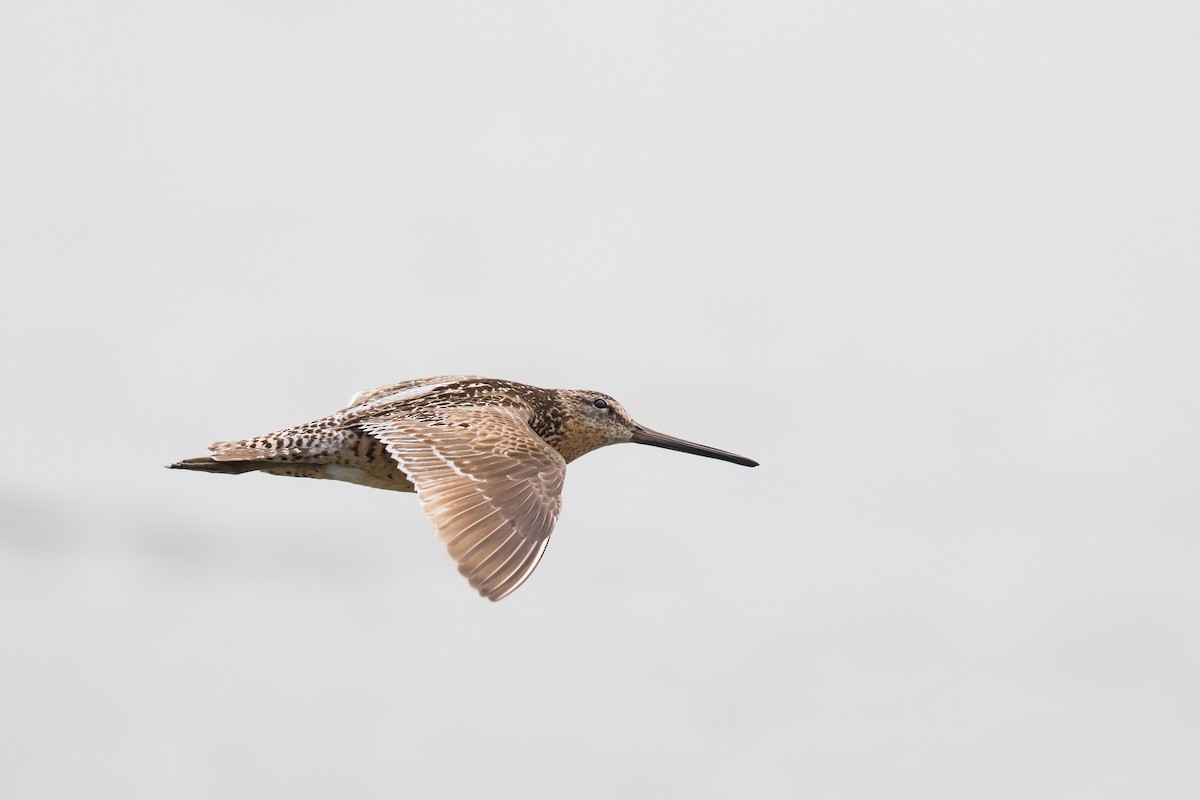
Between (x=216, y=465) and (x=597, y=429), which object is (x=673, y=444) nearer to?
(x=597, y=429)

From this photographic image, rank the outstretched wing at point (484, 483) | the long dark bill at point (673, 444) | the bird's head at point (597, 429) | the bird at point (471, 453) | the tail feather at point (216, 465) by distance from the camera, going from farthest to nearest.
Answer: the long dark bill at point (673, 444)
the bird's head at point (597, 429)
the tail feather at point (216, 465)
the bird at point (471, 453)
the outstretched wing at point (484, 483)

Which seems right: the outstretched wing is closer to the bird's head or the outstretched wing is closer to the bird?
the bird

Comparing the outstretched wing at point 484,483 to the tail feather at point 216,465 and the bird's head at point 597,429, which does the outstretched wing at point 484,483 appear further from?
the bird's head at point 597,429

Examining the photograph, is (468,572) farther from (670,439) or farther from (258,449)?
(670,439)

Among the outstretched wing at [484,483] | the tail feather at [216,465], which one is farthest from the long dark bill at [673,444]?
the tail feather at [216,465]

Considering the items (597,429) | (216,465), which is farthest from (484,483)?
(597,429)

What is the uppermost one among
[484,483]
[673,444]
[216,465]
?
[484,483]

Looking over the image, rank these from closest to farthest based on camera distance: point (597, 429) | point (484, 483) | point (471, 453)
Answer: point (484, 483) < point (471, 453) < point (597, 429)

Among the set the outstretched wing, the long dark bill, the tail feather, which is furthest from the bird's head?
the tail feather
